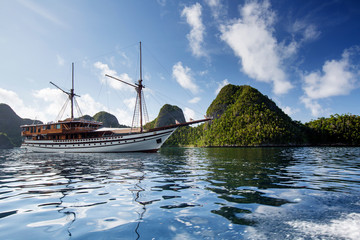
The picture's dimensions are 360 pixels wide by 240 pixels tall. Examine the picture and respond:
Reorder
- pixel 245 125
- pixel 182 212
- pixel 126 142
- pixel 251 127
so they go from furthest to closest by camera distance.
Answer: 1. pixel 245 125
2. pixel 251 127
3. pixel 126 142
4. pixel 182 212

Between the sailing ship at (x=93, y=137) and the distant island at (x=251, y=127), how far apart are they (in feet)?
273

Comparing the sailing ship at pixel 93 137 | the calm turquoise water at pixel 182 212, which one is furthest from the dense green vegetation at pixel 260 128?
the calm turquoise water at pixel 182 212

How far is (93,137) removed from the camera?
34.2 m

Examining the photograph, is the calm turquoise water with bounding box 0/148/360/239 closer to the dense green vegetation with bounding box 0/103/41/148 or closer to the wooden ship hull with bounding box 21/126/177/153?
the wooden ship hull with bounding box 21/126/177/153

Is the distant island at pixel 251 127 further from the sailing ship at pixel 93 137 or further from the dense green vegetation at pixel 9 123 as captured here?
the sailing ship at pixel 93 137

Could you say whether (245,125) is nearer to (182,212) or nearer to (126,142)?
(126,142)

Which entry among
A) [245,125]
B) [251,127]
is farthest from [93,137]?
[245,125]

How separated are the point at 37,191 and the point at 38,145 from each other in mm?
42682

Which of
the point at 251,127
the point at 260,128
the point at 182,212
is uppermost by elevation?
the point at 251,127

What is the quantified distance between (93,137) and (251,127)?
346 ft

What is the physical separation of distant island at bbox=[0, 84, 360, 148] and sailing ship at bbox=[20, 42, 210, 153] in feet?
273

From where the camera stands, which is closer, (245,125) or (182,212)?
(182,212)

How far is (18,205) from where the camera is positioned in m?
4.85

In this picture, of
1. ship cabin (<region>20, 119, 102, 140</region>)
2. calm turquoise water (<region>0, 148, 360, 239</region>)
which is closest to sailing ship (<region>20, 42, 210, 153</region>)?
ship cabin (<region>20, 119, 102, 140</region>)
